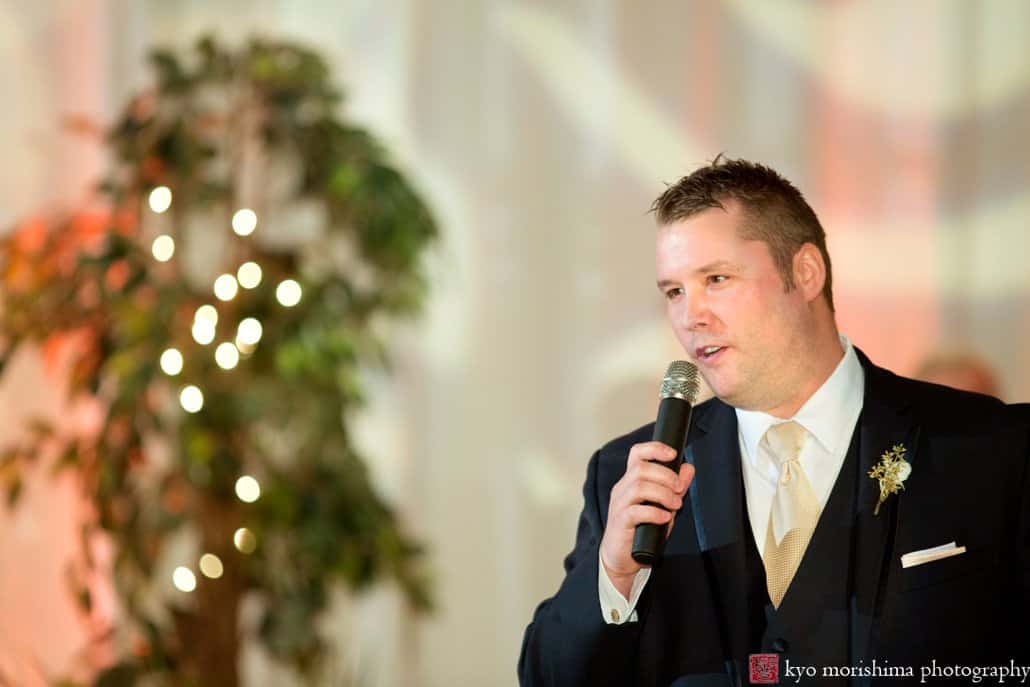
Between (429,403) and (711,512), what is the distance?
2.97 m

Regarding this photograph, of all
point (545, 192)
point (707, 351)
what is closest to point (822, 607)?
point (707, 351)

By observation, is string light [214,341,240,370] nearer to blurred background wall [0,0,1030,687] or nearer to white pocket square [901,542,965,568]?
blurred background wall [0,0,1030,687]

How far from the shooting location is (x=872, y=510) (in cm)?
175

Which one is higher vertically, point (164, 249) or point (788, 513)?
point (164, 249)

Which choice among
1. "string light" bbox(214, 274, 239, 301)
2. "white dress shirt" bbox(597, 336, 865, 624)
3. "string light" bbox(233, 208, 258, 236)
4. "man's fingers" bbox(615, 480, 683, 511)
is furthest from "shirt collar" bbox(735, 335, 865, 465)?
Result: "string light" bbox(233, 208, 258, 236)

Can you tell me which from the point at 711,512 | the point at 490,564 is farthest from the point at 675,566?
the point at 490,564

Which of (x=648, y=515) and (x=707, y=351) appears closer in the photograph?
(x=648, y=515)

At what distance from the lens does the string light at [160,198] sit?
3658 mm

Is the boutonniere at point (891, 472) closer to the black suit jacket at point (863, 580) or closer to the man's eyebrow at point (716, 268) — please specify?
the black suit jacket at point (863, 580)

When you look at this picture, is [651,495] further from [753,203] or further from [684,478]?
[753,203]

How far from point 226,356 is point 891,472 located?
231 cm

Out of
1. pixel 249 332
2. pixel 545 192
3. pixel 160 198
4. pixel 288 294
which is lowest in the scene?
pixel 249 332

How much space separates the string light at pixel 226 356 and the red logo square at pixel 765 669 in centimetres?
222

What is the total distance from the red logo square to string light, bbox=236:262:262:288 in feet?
7.54
